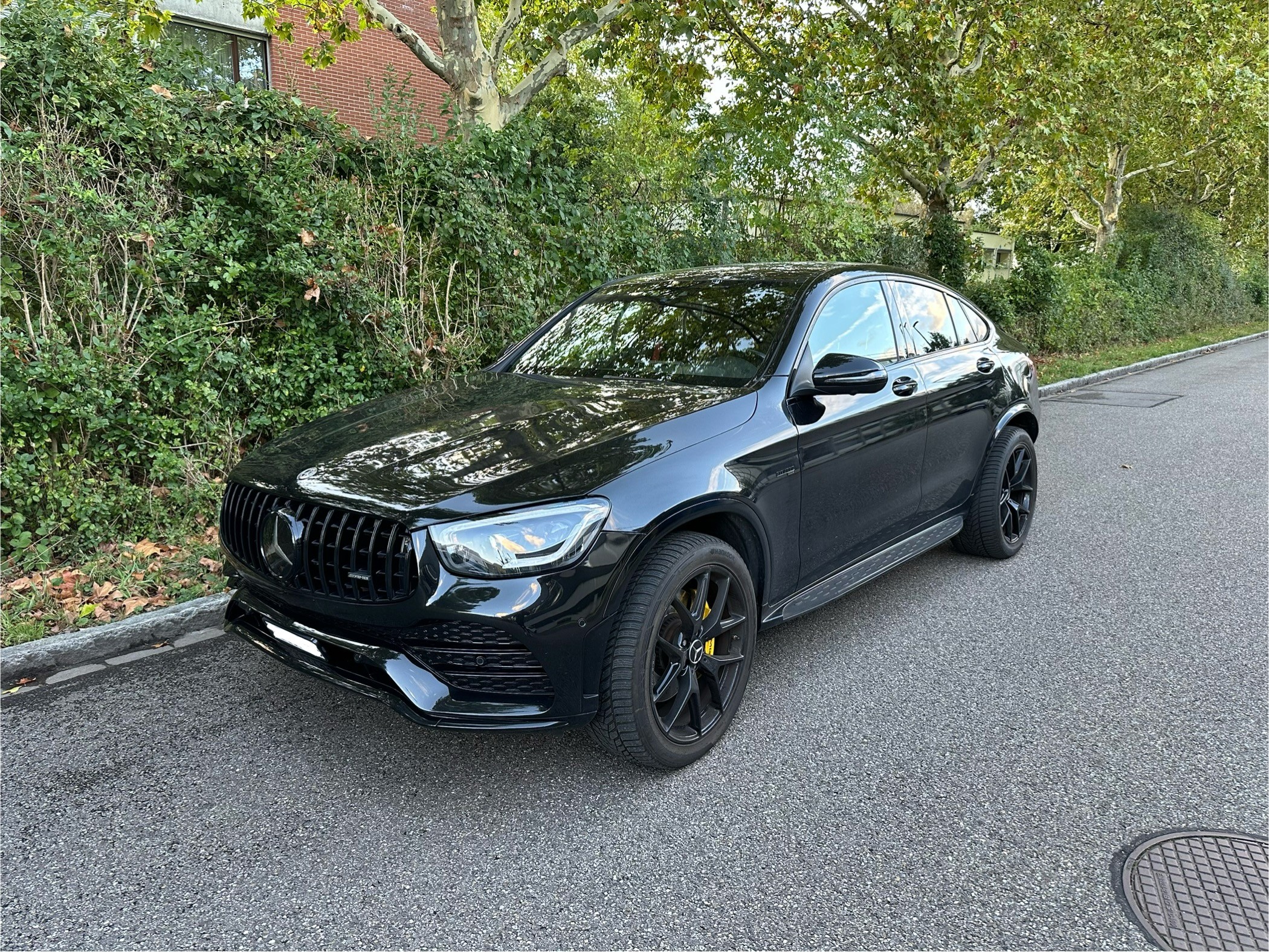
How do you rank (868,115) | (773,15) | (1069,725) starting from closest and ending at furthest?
(1069,725), (868,115), (773,15)

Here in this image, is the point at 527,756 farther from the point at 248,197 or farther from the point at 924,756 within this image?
the point at 248,197

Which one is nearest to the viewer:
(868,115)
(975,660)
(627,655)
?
(627,655)

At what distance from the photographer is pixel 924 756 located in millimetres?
3014

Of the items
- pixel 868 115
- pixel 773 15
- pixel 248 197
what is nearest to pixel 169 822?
pixel 248 197

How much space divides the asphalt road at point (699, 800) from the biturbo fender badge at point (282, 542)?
70 centimetres

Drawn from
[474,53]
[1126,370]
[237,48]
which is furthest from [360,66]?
[1126,370]

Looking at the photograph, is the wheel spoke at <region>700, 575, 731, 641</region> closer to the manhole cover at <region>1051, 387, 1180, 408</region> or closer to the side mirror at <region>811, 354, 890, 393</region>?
the side mirror at <region>811, 354, 890, 393</region>

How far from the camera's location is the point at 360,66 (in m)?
14.9

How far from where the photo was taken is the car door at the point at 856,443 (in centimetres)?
346

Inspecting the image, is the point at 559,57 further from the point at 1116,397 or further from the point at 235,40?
the point at 1116,397

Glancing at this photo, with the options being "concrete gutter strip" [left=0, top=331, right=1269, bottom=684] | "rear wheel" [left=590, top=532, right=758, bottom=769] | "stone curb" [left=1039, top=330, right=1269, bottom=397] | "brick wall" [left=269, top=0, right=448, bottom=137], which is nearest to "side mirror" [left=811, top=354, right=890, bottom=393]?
"rear wheel" [left=590, top=532, right=758, bottom=769]

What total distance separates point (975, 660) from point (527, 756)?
77.3 inches

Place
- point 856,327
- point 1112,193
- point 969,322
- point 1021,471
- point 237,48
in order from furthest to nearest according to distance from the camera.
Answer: point 1112,193, point 237,48, point 1021,471, point 969,322, point 856,327

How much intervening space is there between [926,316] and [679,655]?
8.50 ft
